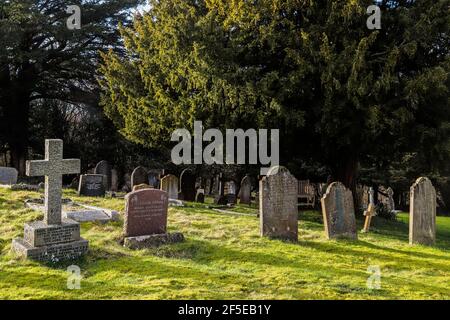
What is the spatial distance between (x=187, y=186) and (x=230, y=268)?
1196cm

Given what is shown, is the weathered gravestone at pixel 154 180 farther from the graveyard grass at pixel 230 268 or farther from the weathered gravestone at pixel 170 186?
the graveyard grass at pixel 230 268

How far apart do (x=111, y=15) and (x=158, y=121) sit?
1097cm

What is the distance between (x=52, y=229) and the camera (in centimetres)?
773

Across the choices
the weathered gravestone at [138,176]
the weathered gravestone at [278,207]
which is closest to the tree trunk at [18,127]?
the weathered gravestone at [138,176]

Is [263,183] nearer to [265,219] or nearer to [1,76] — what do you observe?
[265,219]

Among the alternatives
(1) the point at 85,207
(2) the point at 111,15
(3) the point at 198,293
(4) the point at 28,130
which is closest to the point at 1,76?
(4) the point at 28,130

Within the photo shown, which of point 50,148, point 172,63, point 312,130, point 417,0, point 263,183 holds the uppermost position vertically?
point 417,0

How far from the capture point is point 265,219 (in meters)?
9.39

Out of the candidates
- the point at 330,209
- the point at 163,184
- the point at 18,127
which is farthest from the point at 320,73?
the point at 18,127

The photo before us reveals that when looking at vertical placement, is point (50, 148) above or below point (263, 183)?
above

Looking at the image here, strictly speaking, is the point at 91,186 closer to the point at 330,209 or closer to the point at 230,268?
the point at 330,209

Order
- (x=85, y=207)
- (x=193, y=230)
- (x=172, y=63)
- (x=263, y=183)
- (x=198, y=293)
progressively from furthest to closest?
1. (x=172, y=63)
2. (x=85, y=207)
3. (x=193, y=230)
4. (x=263, y=183)
5. (x=198, y=293)

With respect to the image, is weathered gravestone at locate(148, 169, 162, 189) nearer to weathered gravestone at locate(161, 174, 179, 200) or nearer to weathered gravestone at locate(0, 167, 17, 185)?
weathered gravestone at locate(161, 174, 179, 200)

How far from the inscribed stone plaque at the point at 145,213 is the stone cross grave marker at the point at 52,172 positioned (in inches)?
51.8
